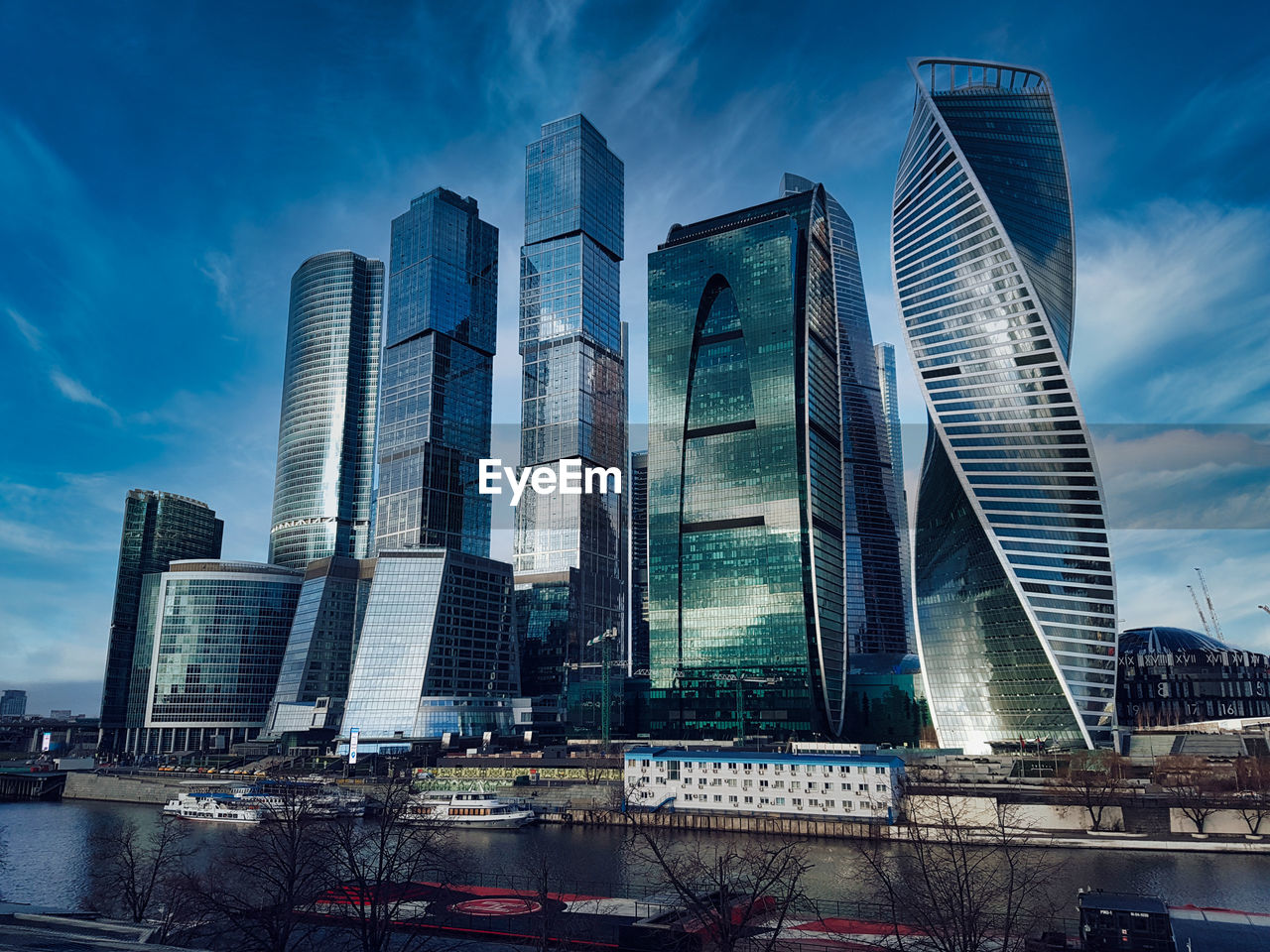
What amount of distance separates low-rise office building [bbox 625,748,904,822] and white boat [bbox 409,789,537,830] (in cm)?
1664

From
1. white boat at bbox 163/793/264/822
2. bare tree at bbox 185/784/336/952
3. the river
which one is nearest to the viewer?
bare tree at bbox 185/784/336/952

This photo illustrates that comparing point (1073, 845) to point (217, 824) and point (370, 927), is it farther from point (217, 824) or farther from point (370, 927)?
point (217, 824)

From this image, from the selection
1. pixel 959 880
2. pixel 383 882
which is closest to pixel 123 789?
pixel 383 882

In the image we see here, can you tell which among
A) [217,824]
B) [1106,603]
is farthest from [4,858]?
[1106,603]

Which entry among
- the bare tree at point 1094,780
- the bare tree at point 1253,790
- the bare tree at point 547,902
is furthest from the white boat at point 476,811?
the bare tree at point 1253,790

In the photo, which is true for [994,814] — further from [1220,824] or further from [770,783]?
[770,783]

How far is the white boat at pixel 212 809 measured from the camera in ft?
471

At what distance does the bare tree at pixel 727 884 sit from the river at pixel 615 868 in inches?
145

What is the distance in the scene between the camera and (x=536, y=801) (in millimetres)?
148750

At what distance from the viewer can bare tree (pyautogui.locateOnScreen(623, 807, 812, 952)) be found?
48.5 m

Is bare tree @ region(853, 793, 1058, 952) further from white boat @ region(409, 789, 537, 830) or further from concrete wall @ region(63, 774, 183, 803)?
Result: concrete wall @ region(63, 774, 183, 803)

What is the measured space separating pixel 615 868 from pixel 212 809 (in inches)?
3297

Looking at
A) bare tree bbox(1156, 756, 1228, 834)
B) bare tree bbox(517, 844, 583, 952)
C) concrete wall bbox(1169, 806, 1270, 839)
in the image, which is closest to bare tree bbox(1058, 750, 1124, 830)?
bare tree bbox(1156, 756, 1228, 834)

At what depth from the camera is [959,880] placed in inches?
2098
